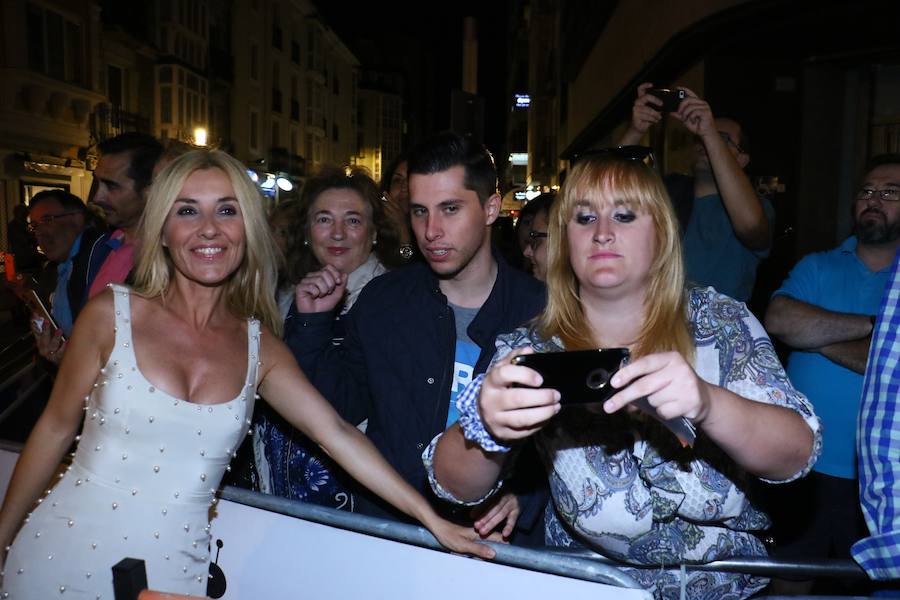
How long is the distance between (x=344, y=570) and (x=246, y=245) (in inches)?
50.9

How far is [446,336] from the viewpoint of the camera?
2.92 metres

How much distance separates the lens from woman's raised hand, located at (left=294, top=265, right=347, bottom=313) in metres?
3.15

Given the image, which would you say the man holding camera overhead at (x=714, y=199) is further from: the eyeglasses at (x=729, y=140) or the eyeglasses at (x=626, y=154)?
the eyeglasses at (x=626, y=154)

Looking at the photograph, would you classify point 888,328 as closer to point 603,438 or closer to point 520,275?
point 603,438

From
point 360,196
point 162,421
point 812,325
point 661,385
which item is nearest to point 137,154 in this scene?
point 360,196

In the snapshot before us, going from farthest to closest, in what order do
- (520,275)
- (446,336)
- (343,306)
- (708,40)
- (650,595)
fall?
(708,40) < (343,306) < (520,275) < (446,336) < (650,595)

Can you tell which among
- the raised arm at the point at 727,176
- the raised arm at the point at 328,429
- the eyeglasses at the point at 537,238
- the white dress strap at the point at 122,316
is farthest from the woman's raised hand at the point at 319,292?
the raised arm at the point at 727,176

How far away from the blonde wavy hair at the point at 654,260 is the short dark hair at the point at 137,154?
2.99 metres

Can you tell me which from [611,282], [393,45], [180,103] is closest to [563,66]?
[180,103]

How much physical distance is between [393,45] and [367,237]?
90.4 meters

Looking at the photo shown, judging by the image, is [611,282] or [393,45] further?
[393,45]

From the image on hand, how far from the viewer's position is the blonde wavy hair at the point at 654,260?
207 cm

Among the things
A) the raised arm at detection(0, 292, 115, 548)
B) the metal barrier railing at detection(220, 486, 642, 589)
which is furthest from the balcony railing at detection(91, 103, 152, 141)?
the metal barrier railing at detection(220, 486, 642, 589)

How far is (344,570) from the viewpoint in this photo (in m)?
2.25
